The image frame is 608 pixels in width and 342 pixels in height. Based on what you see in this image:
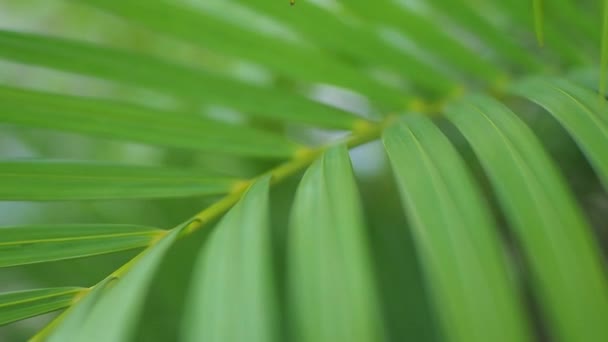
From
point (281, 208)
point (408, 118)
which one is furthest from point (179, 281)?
point (408, 118)

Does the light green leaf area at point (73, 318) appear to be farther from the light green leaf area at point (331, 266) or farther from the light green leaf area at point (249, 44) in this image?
the light green leaf area at point (249, 44)

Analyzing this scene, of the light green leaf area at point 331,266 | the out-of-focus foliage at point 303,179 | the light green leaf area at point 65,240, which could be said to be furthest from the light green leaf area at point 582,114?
the light green leaf area at point 65,240

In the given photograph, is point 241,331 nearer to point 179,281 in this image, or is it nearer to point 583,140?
point 583,140

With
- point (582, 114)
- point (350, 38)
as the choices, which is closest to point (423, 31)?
point (350, 38)

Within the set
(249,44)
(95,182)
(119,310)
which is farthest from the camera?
(249,44)

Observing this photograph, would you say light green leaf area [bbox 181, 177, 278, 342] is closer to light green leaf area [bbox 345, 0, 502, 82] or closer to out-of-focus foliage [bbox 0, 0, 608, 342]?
out-of-focus foliage [bbox 0, 0, 608, 342]

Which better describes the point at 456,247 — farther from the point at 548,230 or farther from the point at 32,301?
the point at 32,301
